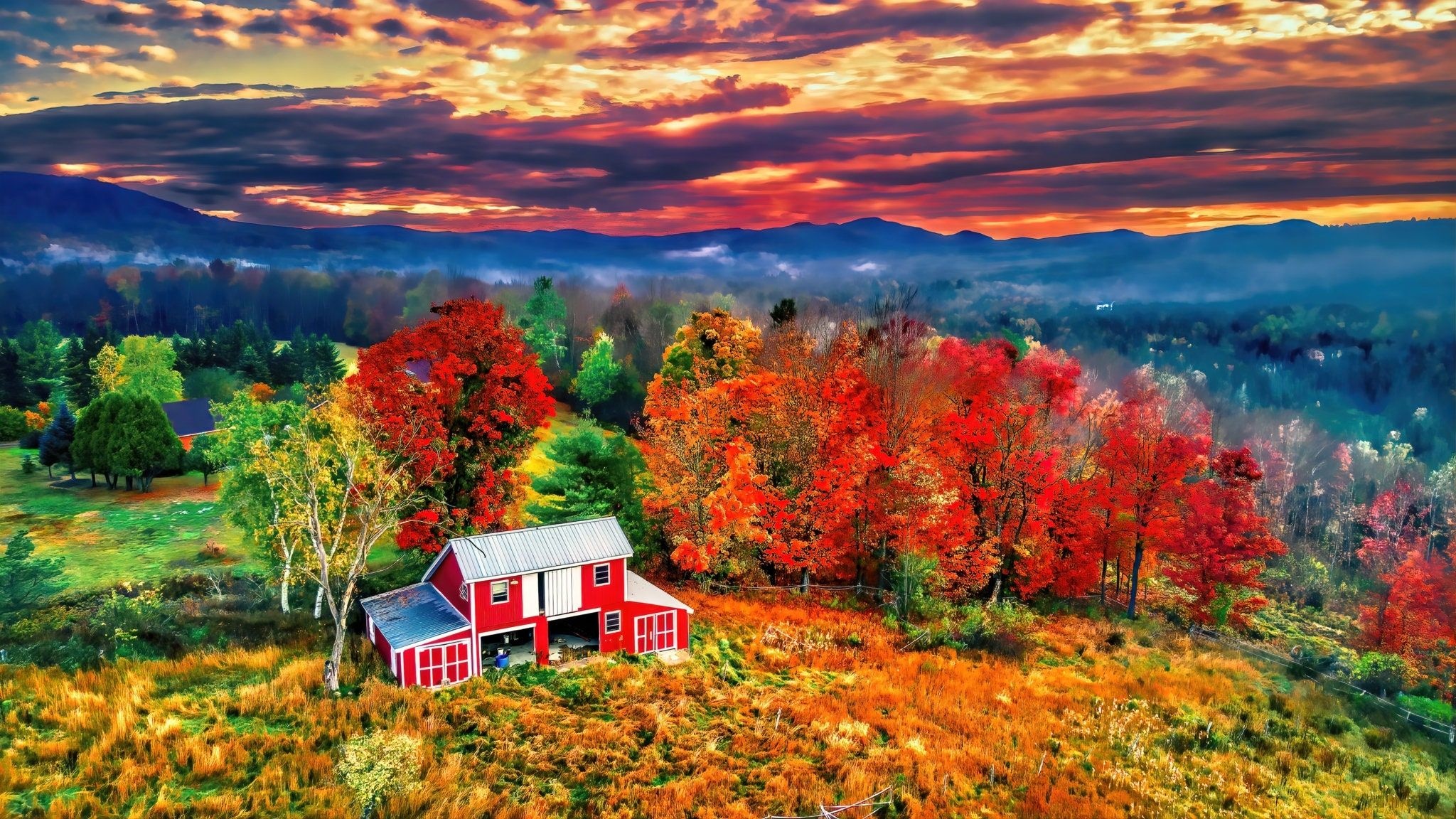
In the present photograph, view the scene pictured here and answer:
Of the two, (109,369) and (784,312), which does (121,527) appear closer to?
(109,369)

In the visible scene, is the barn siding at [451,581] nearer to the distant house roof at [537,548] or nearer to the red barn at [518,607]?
the red barn at [518,607]

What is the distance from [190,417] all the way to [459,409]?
1576 inches

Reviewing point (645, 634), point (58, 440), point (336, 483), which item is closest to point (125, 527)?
point (58, 440)

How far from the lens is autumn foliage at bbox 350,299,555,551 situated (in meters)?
28.8

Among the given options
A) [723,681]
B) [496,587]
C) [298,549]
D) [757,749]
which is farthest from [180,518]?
[757,749]

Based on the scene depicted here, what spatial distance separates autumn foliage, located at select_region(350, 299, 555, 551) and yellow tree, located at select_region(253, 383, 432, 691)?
82 cm

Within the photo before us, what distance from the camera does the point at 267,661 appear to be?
22.7 meters

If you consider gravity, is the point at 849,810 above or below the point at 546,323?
below

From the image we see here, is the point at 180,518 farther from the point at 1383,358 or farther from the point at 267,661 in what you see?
the point at 1383,358

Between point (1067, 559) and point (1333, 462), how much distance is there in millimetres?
51781

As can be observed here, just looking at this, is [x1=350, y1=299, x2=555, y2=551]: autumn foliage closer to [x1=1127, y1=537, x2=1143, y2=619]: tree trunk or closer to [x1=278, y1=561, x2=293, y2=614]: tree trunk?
[x1=278, y1=561, x2=293, y2=614]: tree trunk

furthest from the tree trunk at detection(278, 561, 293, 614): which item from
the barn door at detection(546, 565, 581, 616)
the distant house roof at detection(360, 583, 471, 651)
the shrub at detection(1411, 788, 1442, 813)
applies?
the shrub at detection(1411, 788, 1442, 813)

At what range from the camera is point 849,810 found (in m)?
16.9

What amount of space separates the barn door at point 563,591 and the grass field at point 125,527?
35.0 feet
